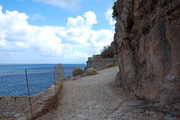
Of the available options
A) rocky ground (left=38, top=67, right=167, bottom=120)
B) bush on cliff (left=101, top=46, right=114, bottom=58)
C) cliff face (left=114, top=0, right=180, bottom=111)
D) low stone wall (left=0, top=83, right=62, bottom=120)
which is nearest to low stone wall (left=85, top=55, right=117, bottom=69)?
bush on cliff (left=101, top=46, right=114, bottom=58)

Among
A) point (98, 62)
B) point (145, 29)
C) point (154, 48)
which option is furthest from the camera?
point (98, 62)

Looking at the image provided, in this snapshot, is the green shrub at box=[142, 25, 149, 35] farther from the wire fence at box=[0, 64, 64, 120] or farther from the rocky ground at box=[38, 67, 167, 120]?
the wire fence at box=[0, 64, 64, 120]

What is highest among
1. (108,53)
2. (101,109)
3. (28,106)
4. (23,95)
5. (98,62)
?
(108,53)

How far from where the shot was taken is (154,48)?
4863mm

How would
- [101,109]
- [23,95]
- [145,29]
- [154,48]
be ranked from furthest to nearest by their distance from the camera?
[23,95] → [101,109] → [145,29] → [154,48]

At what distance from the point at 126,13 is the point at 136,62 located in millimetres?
2245

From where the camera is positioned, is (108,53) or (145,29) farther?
(108,53)

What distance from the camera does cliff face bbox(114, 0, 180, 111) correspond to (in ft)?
13.3

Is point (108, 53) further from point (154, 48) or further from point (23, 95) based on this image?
point (154, 48)

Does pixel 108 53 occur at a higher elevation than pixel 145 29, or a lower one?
higher

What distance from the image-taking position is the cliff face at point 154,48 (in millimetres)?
4059

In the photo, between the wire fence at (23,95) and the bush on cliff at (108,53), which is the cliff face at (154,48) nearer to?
the wire fence at (23,95)

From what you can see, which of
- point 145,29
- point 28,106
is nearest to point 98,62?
point 28,106

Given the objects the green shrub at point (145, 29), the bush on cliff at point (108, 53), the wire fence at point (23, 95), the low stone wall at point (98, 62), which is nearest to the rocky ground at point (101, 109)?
the wire fence at point (23, 95)
